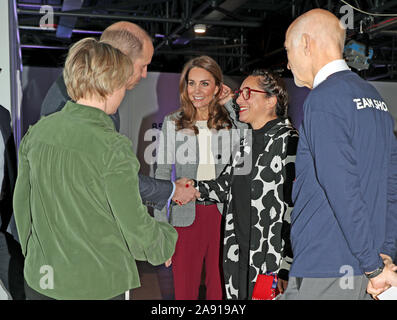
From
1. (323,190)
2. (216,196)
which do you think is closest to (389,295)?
(323,190)

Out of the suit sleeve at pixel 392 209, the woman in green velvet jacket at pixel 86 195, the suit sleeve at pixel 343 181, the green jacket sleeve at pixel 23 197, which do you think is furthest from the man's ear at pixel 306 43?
the green jacket sleeve at pixel 23 197

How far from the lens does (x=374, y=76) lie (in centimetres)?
1446

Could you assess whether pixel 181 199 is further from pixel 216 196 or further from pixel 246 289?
pixel 246 289

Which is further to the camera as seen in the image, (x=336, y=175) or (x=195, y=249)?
(x=195, y=249)

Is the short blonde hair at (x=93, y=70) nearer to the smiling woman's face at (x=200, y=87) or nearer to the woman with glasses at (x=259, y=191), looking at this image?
the woman with glasses at (x=259, y=191)

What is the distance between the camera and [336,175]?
5.21 ft

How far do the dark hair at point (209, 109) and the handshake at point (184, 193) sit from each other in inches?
16.3

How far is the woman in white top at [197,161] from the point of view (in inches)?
123

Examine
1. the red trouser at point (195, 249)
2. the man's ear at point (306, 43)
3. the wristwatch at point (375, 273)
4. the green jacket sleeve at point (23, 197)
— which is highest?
the man's ear at point (306, 43)

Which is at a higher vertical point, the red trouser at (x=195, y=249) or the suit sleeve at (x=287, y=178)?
the suit sleeve at (x=287, y=178)

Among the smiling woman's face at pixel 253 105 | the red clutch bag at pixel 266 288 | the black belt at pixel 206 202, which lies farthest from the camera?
the black belt at pixel 206 202

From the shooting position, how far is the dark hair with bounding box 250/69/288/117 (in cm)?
289

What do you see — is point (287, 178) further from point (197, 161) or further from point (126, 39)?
point (126, 39)

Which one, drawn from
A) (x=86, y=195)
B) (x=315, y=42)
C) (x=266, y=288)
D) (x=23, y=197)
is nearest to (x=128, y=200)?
(x=86, y=195)
